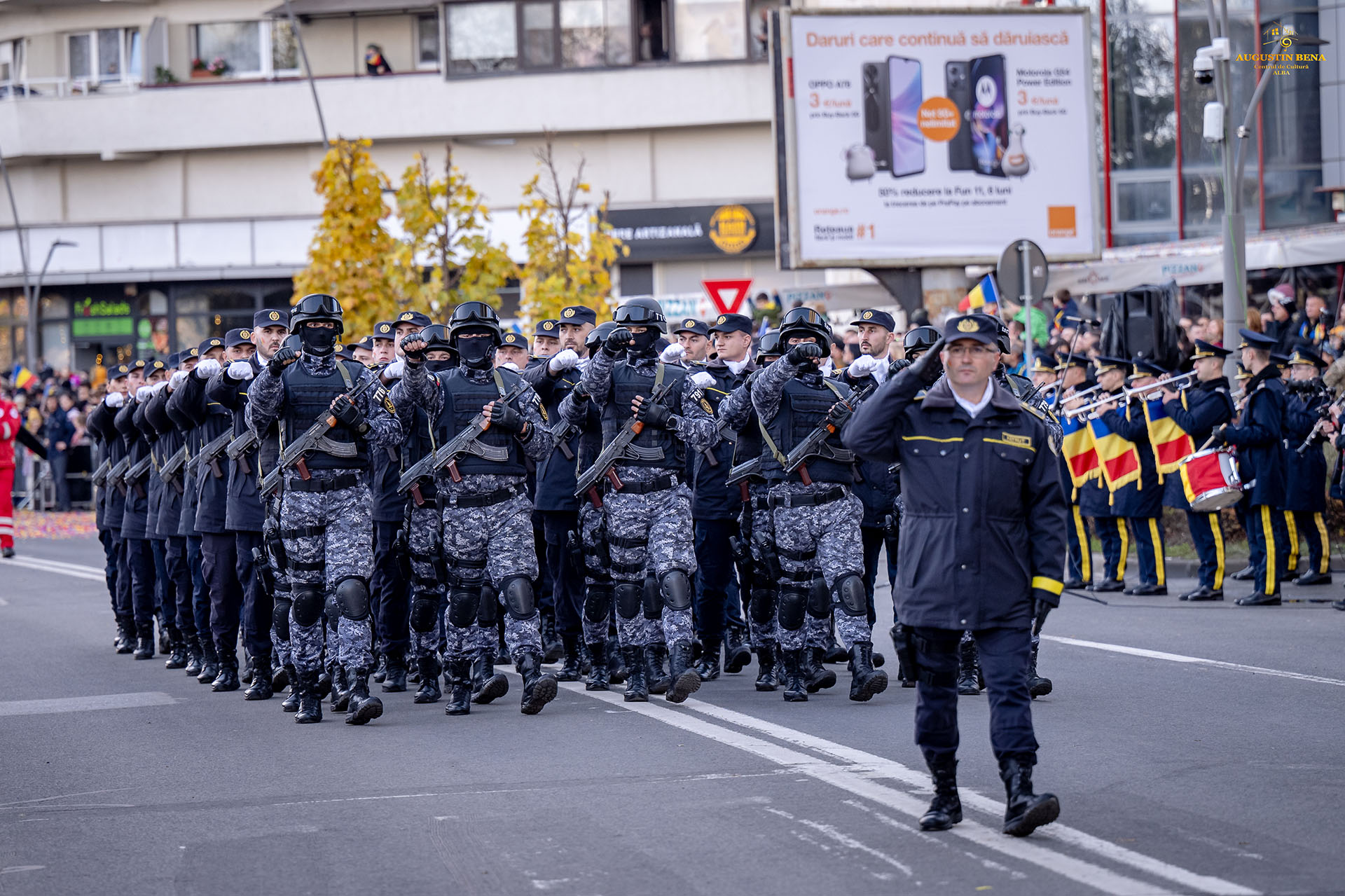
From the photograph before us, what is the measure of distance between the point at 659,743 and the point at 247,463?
3.65 meters

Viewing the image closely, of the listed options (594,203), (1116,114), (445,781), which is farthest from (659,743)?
(594,203)

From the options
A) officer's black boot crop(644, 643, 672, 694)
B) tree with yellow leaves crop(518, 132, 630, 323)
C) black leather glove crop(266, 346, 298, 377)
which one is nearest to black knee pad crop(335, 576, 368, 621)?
black leather glove crop(266, 346, 298, 377)

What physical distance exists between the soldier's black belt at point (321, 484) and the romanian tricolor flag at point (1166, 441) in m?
8.39

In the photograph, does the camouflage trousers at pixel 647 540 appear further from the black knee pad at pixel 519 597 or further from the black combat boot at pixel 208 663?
the black combat boot at pixel 208 663

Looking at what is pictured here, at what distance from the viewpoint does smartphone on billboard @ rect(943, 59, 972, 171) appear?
2655 cm

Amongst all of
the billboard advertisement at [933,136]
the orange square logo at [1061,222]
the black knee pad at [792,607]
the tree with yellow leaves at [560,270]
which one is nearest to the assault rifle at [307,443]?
the black knee pad at [792,607]

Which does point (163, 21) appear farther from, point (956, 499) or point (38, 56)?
point (956, 499)

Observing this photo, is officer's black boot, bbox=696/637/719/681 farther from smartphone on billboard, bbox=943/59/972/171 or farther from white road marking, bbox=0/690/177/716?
smartphone on billboard, bbox=943/59/972/171

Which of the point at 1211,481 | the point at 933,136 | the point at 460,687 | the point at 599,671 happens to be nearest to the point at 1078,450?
the point at 1211,481

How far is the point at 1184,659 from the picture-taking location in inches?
448

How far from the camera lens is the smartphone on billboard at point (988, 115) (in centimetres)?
2661

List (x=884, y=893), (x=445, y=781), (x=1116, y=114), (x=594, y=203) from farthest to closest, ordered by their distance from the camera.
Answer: (x=594, y=203) < (x=1116, y=114) < (x=445, y=781) < (x=884, y=893)

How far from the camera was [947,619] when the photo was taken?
6832mm

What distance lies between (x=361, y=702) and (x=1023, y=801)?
4407mm
